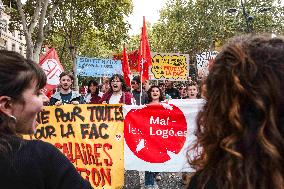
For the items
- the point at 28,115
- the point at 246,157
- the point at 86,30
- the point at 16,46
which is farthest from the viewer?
the point at 16,46

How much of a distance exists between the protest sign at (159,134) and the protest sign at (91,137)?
0.90 ft

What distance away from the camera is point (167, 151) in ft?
22.1

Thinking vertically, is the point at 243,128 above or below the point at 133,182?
above

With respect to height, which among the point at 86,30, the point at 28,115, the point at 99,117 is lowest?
the point at 99,117

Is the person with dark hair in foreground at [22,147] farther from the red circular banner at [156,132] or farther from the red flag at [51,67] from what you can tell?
the red flag at [51,67]

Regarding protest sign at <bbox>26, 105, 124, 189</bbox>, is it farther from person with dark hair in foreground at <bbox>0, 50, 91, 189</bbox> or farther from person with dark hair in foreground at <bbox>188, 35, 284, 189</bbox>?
person with dark hair in foreground at <bbox>188, 35, 284, 189</bbox>

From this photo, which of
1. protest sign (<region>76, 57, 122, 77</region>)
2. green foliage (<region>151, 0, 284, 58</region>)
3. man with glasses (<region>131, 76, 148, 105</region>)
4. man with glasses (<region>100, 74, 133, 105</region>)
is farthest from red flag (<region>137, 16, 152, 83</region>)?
green foliage (<region>151, 0, 284, 58</region>)

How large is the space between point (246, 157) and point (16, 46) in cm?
6250

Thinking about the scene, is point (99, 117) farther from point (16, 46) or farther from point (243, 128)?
point (16, 46)

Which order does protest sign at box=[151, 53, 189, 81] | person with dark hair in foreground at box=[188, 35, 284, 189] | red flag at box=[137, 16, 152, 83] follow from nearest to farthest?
person with dark hair in foreground at box=[188, 35, 284, 189], red flag at box=[137, 16, 152, 83], protest sign at box=[151, 53, 189, 81]

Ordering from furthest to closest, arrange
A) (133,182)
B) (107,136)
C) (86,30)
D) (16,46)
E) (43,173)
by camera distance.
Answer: (16,46)
(86,30)
(133,182)
(107,136)
(43,173)

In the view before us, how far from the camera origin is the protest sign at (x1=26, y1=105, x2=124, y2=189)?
21.2 feet

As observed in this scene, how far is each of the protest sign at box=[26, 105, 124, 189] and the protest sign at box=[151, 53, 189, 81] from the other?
33.1ft

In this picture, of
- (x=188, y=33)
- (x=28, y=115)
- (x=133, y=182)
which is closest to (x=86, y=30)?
(x=188, y=33)
